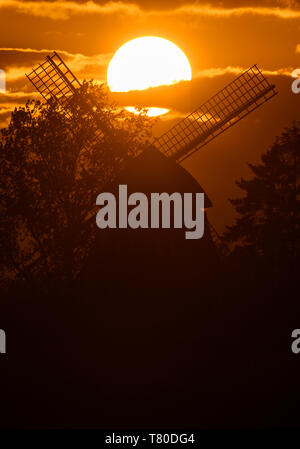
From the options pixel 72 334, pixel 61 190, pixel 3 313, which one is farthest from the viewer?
pixel 61 190

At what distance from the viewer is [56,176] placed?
96.4 ft

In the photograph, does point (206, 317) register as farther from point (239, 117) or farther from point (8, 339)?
point (239, 117)

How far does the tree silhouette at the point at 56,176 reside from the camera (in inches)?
1138

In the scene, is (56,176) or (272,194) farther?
(272,194)

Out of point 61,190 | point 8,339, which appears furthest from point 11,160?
point 8,339

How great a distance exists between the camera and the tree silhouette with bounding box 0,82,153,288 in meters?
28.9

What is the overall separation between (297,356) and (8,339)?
286 inches

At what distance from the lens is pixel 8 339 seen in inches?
872

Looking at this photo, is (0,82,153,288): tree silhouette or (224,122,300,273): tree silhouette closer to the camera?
(0,82,153,288): tree silhouette

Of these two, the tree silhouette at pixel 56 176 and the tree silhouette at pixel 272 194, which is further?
the tree silhouette at pixel 272 194

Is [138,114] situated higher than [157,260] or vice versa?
[138,114]

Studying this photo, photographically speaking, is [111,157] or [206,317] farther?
[111,157]
